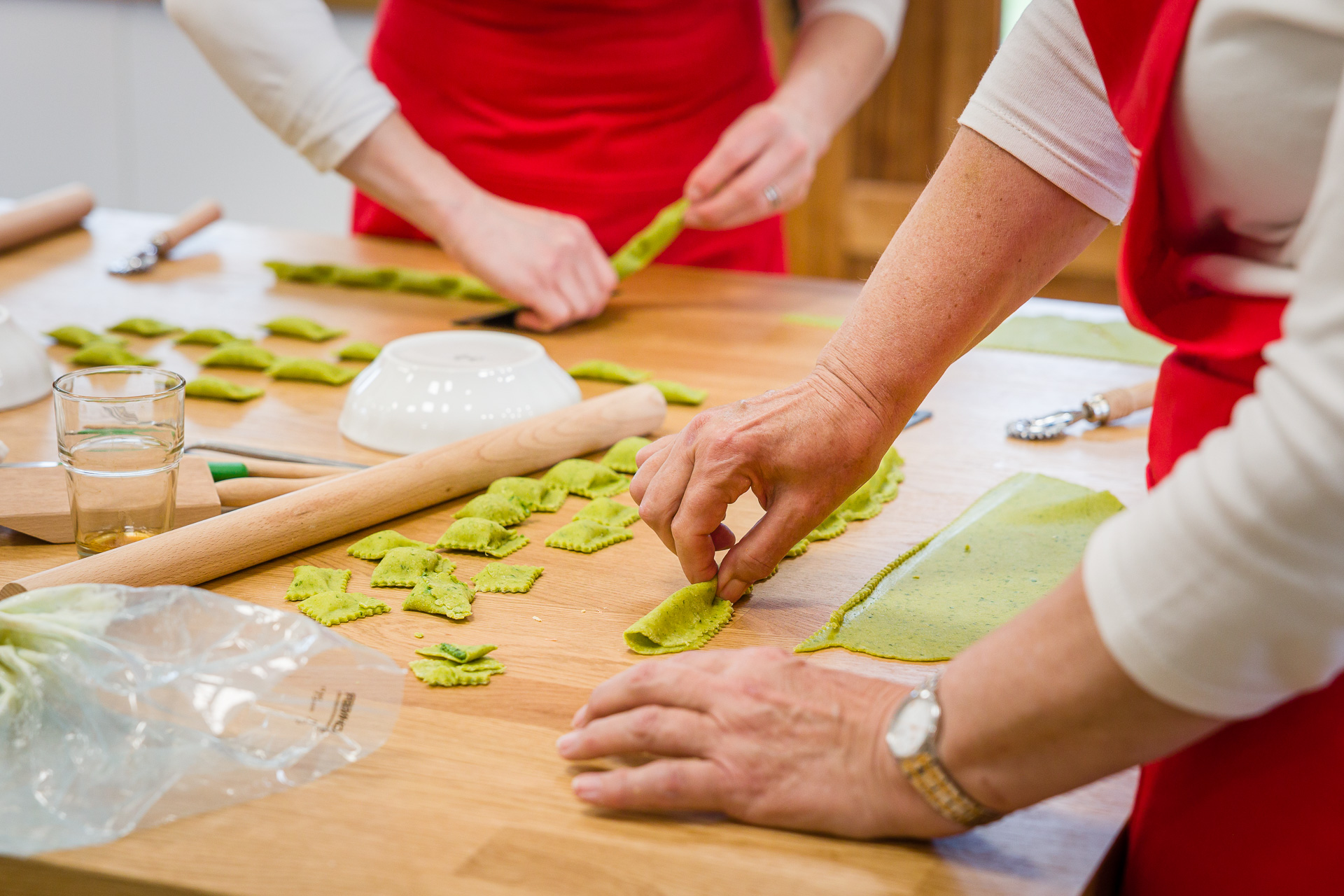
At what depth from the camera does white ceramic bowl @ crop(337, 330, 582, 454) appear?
3.85ft

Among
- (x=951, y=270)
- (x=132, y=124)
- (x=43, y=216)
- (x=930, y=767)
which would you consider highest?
(x=951, y=270)

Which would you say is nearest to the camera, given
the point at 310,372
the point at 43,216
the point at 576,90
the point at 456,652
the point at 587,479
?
the point at 456,652

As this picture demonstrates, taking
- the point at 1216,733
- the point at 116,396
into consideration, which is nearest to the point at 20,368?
the point at 116,396

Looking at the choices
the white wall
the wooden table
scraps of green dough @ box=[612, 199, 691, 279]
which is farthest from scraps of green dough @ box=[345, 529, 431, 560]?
the white wall

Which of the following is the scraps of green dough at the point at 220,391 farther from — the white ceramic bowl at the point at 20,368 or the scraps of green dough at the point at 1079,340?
the scraps of green dough at the point at 1079,340

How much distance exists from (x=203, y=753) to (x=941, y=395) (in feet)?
3.13

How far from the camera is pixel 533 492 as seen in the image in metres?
1.07

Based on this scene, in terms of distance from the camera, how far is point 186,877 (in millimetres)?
583

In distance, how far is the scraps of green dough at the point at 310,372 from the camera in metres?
1.38

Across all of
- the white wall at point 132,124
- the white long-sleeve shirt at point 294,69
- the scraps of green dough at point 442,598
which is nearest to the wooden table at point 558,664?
the scraps of green dough at point 442,598

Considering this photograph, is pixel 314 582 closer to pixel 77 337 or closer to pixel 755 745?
pixel 755 745

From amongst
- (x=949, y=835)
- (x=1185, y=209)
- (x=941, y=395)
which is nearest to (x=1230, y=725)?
(x=949, y=835)

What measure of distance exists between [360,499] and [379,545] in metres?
0.04

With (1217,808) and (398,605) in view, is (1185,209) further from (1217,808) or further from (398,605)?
(398,605)
